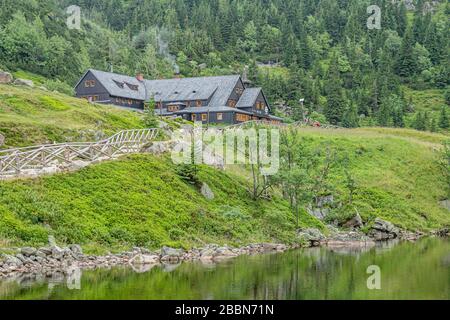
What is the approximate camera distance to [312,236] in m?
51.6

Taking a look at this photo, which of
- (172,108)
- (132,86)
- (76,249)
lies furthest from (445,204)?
(132,86)

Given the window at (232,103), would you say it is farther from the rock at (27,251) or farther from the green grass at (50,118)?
the rock at (27,251)

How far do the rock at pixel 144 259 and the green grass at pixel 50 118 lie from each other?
2384cm

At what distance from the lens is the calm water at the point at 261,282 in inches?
1032

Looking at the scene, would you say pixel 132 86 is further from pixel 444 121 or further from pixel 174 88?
pixel 444 121

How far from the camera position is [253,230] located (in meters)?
48.3

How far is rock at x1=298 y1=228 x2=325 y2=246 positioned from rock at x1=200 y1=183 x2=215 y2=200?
308 inches

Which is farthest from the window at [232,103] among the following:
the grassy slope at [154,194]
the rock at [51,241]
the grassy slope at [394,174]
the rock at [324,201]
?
the rock at [51,241]

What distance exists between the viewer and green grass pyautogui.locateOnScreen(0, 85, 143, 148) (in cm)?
5834

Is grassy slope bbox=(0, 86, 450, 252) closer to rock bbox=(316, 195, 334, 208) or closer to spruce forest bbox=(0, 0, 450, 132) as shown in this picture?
rock bbox=(316, 195, 334, 208)

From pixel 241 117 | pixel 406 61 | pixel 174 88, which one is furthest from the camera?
pixel 406 61

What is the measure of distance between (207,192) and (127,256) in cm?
1561

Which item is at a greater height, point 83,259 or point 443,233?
point 83,259
